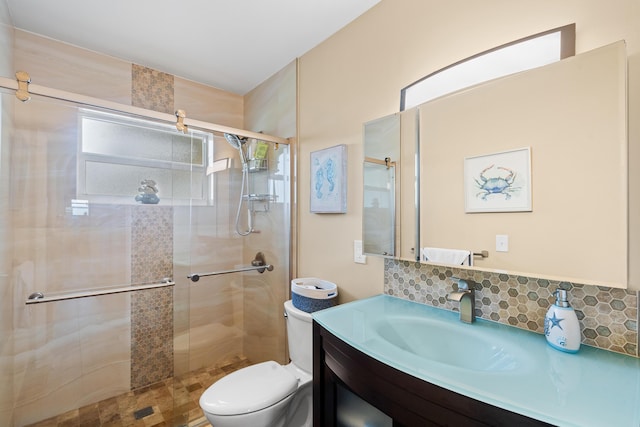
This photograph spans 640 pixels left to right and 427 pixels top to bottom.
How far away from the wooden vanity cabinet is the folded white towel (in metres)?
0.55

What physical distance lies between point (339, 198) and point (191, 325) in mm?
1491

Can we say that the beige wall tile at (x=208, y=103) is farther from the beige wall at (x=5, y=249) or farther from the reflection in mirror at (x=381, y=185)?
the reflection in mirror at (x=381, y=185)

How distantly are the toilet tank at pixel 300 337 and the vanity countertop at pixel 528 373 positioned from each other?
465 millimetres

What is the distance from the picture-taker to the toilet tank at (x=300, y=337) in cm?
157

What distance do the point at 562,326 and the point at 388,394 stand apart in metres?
0.57

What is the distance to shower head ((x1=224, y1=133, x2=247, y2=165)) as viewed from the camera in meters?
2.06

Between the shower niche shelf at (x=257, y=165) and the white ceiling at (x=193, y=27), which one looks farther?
the shower niche shelf at (x=257, y=165)

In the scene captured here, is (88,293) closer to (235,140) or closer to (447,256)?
(235,140)

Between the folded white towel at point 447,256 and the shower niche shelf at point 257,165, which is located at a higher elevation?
the shower niche shelf at point 257,165

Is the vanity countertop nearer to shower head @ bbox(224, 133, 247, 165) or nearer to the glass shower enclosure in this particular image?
the glass shower enclosure

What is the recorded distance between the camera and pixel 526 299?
1022 mm

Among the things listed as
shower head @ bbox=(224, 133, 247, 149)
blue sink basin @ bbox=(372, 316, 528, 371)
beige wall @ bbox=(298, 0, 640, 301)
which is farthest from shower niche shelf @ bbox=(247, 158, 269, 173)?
blue sink basin @ bbox=(372, 316, 528, 371)

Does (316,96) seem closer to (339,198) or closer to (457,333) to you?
(339,198)

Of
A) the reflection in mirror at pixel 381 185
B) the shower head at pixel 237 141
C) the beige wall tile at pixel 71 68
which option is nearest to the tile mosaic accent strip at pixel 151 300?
the shower head at pixel 237 141
